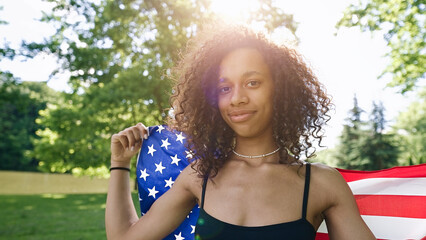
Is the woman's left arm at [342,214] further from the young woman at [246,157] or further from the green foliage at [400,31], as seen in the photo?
the green foliage at [400,31]

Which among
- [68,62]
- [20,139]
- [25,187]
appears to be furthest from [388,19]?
[20,139]

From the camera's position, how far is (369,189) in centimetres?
272

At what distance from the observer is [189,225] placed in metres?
2.61

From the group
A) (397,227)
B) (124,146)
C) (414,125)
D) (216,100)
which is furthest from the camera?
(414,125)

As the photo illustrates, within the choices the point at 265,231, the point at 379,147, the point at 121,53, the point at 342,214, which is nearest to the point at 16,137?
the point at 121,53

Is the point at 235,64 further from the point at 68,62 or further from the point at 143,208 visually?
the point at 68,62

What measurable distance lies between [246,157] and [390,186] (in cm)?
123

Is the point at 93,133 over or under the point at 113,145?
under

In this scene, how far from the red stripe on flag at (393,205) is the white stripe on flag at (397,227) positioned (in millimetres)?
33

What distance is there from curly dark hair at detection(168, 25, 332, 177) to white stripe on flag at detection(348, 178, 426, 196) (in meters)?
0.81

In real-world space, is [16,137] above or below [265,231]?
below

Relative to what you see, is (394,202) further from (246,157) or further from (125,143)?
(125,143)

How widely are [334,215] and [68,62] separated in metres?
16.7

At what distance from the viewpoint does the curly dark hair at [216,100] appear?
2084 millimetres
